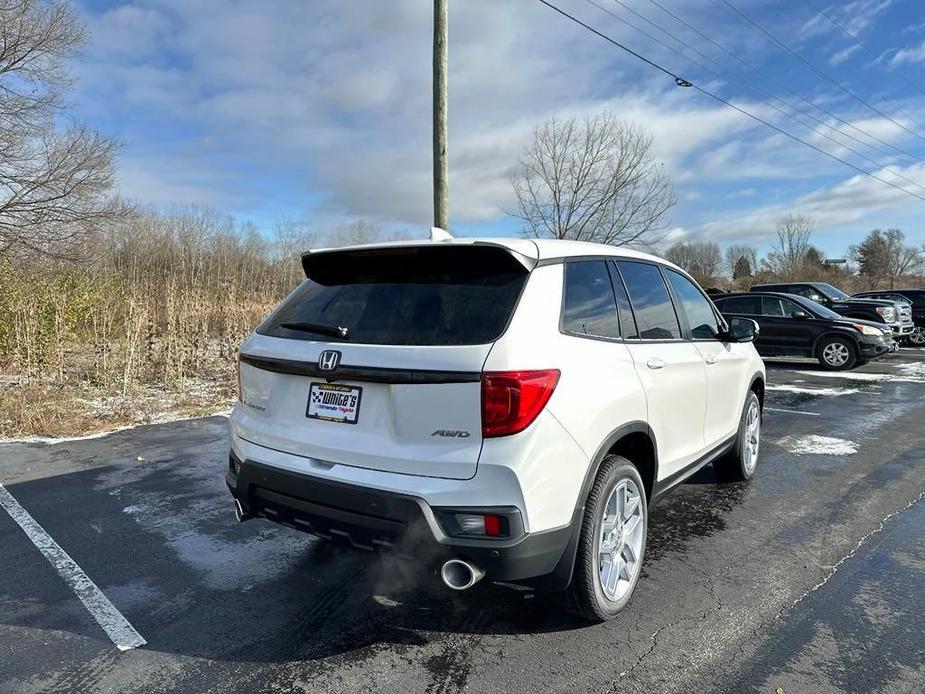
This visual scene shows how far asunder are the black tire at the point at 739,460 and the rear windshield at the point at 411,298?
3.12m

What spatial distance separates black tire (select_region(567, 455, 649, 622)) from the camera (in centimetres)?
261

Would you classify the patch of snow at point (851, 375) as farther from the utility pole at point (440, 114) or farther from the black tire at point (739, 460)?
the utility pole at point (440, 114)

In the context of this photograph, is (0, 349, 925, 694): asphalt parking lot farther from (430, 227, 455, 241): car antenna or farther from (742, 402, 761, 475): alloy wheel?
(430, 227, 455, 241): car antenna

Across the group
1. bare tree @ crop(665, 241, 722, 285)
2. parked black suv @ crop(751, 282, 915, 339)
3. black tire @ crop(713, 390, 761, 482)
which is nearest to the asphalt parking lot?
black tire @ crop(713, 390, 761, 482)

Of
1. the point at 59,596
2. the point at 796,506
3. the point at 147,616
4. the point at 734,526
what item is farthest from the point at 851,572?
the point at 59,596

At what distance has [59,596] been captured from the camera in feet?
10.1

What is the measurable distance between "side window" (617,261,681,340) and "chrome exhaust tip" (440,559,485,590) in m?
1.64

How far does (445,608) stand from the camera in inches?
118

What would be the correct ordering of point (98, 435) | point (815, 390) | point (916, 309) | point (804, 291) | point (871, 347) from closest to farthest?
point (98, 435) < point (815, 390) < point (871, 347) < point (804, 291) < point (916, 309)

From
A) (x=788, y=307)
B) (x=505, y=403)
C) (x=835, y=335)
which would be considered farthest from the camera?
(x=788, y=307)

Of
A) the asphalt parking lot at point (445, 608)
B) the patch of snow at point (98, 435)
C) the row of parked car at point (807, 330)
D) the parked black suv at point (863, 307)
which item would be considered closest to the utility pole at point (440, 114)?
the patch of snow at point (98, 435)

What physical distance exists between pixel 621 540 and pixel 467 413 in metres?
1.24

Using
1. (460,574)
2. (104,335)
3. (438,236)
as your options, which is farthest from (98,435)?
(460,574)

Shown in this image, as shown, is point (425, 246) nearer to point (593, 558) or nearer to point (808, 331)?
point (593, 558)
